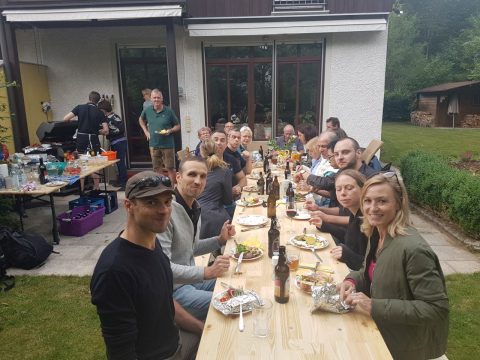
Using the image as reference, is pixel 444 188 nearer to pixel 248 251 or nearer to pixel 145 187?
pixel 248 251

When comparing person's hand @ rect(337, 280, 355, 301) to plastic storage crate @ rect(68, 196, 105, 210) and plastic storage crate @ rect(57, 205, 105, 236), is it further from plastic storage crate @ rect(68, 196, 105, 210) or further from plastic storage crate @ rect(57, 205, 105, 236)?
plastic storage crate @ rect(68, 196, 105, 210)

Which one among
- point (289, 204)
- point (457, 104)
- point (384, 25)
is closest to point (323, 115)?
point (384, 25)

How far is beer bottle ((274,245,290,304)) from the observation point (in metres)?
2.06

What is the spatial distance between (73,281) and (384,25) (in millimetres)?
7714

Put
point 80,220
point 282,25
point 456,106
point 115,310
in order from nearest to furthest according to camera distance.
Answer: point 115,310 < point 80,220 < point 282,25 < point 456,106

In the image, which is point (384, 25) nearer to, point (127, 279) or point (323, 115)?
point (323, 115)

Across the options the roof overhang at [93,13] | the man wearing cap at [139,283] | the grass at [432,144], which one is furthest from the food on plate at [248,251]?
the grass at [432,144]

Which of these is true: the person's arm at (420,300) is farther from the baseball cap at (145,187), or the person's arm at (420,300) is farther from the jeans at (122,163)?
the jeans at (122,163)

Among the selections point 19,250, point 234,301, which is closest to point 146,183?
point 234,301

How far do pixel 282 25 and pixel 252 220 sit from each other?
6.17 metres

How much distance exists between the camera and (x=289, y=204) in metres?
3.89

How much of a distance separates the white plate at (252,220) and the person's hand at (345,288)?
1295mm

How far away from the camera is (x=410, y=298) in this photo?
199 centimetres

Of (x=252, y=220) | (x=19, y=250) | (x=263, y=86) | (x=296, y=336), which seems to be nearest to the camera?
(x=296, y=336)
